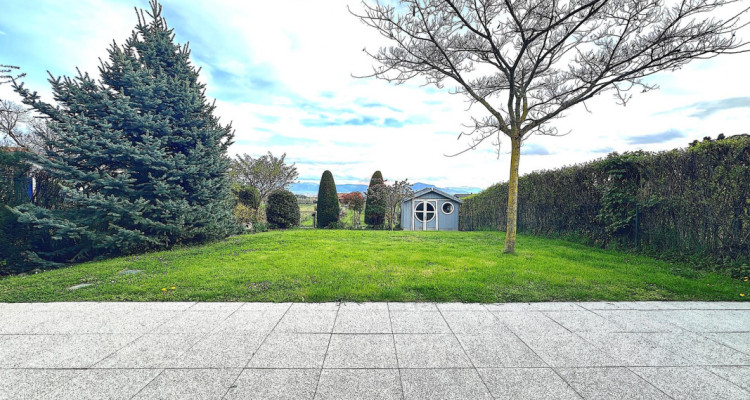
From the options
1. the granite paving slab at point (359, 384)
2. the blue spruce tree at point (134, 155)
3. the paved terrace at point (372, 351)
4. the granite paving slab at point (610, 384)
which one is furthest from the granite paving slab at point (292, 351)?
the blue spruce tree at point (134, 155)

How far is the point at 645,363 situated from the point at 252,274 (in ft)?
16.5

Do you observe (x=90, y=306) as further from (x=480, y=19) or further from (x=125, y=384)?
(x=480, y=19)

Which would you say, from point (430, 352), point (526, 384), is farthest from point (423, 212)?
point (526, 384)

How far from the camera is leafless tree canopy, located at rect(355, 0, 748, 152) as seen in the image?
597 cm

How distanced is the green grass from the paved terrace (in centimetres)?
33

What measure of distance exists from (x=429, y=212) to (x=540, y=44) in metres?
13.8

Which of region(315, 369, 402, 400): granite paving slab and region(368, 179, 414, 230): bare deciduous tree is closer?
region(315, 369, 402, 400): granite paving slab

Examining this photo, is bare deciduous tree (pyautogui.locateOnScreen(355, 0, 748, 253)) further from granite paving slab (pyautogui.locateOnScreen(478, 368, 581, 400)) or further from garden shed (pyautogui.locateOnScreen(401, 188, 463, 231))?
garden shed (pyautogui.locateOnScreen(401, 188, 463, 231))

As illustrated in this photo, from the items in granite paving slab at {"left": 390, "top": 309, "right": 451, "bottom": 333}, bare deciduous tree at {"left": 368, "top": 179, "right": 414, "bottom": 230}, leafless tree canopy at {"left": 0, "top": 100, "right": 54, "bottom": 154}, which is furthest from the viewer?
bare deciduous tree at {"left": 368, "top": 179, "right": 414, "bottom": 230}

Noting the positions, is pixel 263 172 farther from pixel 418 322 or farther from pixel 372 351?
pixel 372 351

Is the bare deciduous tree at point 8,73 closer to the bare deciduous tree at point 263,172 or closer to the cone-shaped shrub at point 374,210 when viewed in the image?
the bare deciduous tree at point 263,172

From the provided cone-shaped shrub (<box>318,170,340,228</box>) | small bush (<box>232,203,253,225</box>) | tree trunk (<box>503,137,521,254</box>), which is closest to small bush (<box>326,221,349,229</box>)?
cone-shaped shrub (<box>318,170,340,228</box>)

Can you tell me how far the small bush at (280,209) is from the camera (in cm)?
1576

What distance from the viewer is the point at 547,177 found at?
11.0 m
